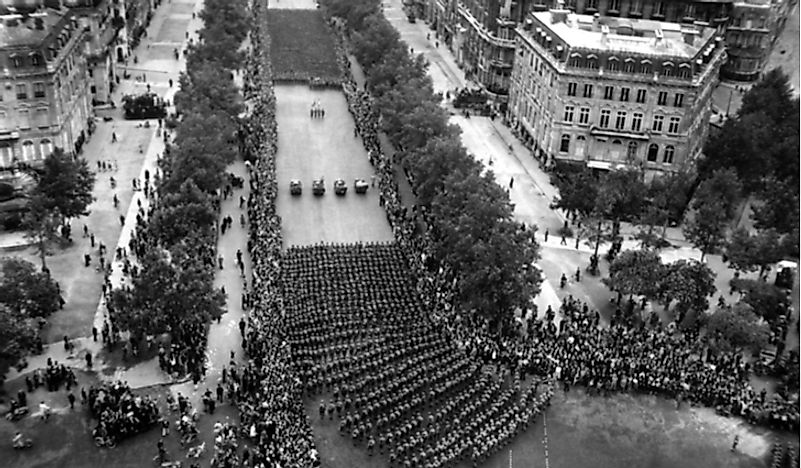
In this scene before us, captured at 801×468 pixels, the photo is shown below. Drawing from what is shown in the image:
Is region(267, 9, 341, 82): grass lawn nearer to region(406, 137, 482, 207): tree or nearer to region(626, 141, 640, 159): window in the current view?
region(626, 141, 640, 159): window

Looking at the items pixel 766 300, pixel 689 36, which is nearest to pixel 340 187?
pixel 766 300

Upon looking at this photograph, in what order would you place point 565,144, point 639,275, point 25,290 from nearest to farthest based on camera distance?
point 25,290, point 639,275, point 565,144

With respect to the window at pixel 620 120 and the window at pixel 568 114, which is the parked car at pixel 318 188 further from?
the window at pixel 620 120

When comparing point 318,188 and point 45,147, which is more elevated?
point 45,147

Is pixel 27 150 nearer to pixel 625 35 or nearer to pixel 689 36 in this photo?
pixel 625 35

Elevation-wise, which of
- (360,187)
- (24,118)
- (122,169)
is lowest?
(122,169)

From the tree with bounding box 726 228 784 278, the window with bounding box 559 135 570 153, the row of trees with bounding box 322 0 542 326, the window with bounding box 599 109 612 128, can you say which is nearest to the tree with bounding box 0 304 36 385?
the row of trees with bounding box 322 0 542 326

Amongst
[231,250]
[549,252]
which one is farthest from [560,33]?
[231,250]
